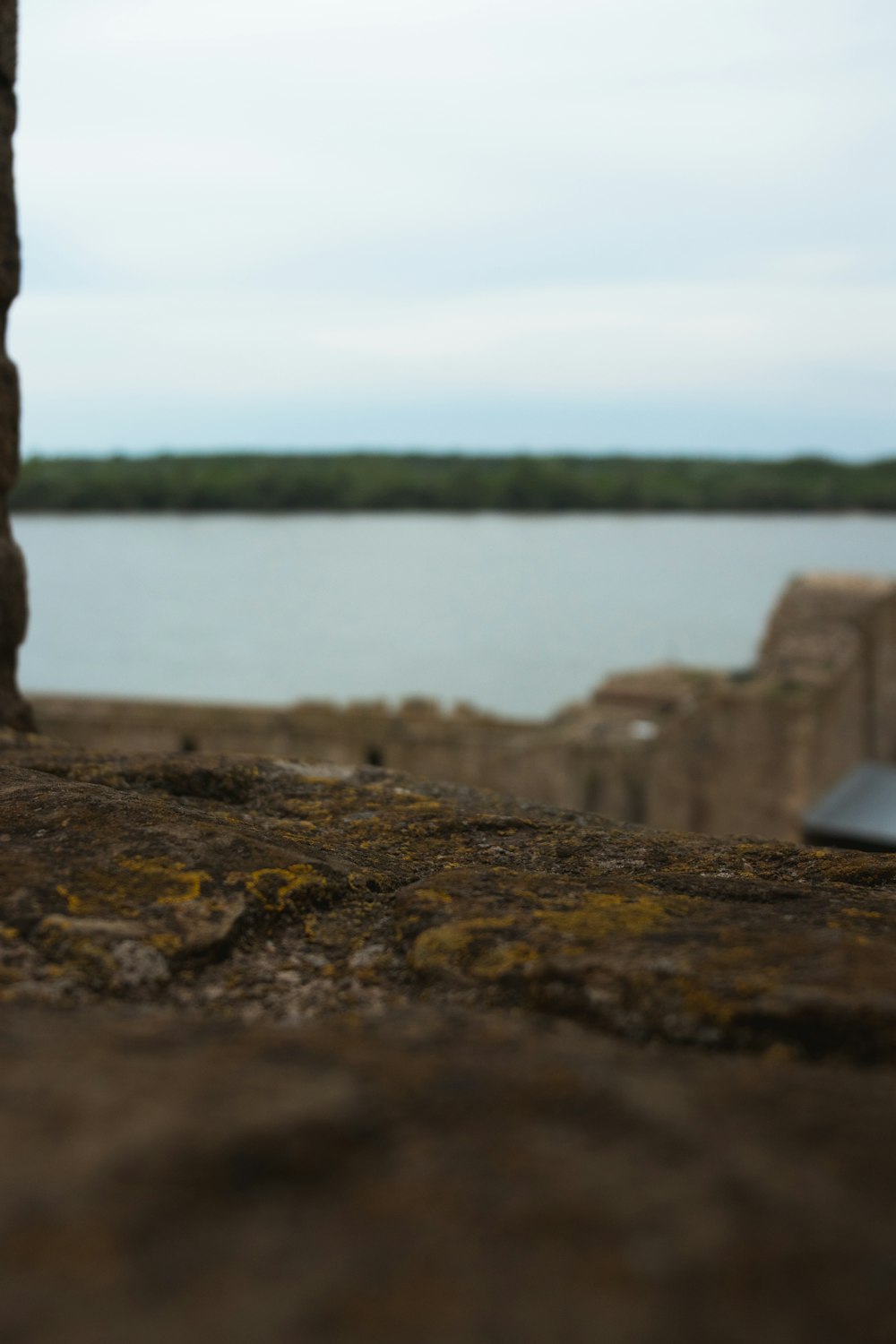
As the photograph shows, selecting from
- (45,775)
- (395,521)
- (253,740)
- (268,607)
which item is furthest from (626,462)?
(45,775)

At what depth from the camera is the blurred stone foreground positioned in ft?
3.03

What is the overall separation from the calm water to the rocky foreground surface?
94.3 feet

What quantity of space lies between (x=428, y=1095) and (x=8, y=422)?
2.96 m

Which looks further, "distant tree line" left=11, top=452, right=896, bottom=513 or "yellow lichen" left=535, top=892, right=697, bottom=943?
"distant tree line" left=11, top=452, right=896, bottom=513

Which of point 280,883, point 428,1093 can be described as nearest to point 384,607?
point 280,883

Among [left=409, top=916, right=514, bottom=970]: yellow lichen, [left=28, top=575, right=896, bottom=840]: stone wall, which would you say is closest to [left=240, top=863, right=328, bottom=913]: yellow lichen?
[left=409, top=916, right=514, bottom=970]: yellow lichen

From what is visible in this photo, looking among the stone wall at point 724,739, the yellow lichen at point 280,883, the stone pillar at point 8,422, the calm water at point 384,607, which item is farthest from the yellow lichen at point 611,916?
the calm water at point 384,607

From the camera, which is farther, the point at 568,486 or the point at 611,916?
the point at 568,486

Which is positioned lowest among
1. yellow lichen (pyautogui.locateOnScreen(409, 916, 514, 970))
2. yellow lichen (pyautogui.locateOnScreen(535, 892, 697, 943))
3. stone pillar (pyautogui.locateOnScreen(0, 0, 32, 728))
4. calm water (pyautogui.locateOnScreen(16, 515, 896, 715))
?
calm water (pyautogui.locateOnScreen(16, 515, 896, 715))

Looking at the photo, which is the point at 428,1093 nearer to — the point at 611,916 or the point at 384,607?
the point at 611,916

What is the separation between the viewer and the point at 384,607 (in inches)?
3565

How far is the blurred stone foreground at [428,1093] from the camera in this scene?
0.92 m

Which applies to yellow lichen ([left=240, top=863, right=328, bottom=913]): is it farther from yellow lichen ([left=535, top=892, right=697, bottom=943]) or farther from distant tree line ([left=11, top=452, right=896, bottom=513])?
distant tree line ([left=11, top=452, right=896, bottom=513])

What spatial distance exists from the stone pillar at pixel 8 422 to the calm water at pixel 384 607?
87.5ft
